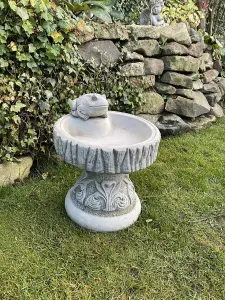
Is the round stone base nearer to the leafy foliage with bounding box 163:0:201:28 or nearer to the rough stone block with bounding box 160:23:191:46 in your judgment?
→ the rough stone block with bounding box 160:23:191:46

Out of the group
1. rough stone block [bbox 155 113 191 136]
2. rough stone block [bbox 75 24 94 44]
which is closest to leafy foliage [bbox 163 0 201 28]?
rough stone block [bbox 155 113 191 136]

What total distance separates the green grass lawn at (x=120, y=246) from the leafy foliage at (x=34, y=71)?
0.47 metres

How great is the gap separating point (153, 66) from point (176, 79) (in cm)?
41

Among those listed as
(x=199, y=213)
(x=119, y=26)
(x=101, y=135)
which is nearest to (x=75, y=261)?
(x=101, y=135)

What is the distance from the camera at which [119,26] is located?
11.8 feet

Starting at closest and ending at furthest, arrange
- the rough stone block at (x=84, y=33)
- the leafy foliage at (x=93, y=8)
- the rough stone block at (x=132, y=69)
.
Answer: the rough stone block at (x=84, y=33), the leafy foliage at (x=93, y=8), the rough stone block at (x=132, y=69)

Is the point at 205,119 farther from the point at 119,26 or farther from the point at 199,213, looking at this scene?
the point at 199,213

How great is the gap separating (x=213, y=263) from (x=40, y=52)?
7.92 feet

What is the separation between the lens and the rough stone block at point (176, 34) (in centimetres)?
397

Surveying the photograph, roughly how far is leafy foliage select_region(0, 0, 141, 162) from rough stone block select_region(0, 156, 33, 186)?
0.28 feet

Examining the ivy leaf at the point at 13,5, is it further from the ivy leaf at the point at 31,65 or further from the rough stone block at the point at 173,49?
the rough stone block at the point at 173,49

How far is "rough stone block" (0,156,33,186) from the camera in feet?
8.80

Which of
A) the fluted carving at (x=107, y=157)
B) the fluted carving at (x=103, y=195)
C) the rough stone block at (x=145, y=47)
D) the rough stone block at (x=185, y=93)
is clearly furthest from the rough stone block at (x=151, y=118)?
the fluted carving at (x=107, y=157)

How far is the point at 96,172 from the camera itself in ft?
6.62
